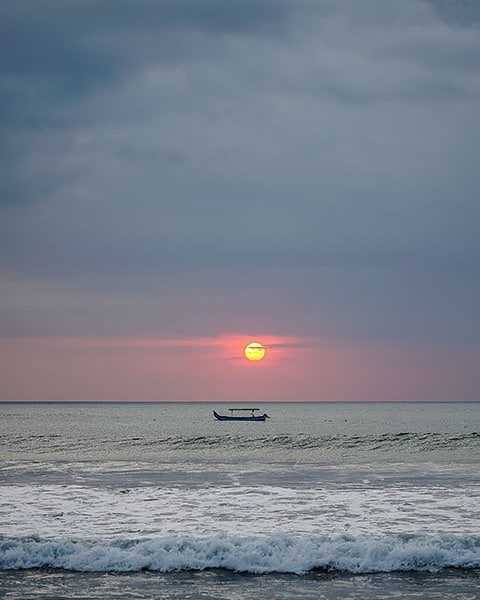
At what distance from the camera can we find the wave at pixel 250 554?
18594mm

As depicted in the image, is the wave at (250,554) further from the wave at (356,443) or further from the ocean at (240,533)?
the wave at (356,443)

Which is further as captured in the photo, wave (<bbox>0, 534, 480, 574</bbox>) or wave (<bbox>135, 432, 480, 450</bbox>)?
wave (<bbox>135, 432, 480, 450</bbox>)

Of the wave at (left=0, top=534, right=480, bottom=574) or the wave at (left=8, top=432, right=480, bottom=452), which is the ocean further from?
the wave at (left=8, top=432, right=480, bottom=452)

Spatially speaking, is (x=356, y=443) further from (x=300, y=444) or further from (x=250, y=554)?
(x=250, y=554)

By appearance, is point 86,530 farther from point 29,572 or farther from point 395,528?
point 395,528

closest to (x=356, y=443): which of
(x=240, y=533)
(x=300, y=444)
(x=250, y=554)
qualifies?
(x=300, y=444)

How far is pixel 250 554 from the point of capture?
62.6 feet

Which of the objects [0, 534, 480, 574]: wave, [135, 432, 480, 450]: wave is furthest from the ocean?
[135, 432, 480, 450]: wave

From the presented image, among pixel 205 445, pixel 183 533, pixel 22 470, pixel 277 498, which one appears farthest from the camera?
pixel 205 445

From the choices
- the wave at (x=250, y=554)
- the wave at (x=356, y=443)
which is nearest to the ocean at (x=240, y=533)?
the wave at (x=250, y=554)

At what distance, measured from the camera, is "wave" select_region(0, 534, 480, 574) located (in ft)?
61.0

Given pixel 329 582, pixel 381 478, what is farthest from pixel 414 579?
pixel 381 478

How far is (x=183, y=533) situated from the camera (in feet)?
72.5

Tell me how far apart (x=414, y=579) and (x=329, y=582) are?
2.39 metres
